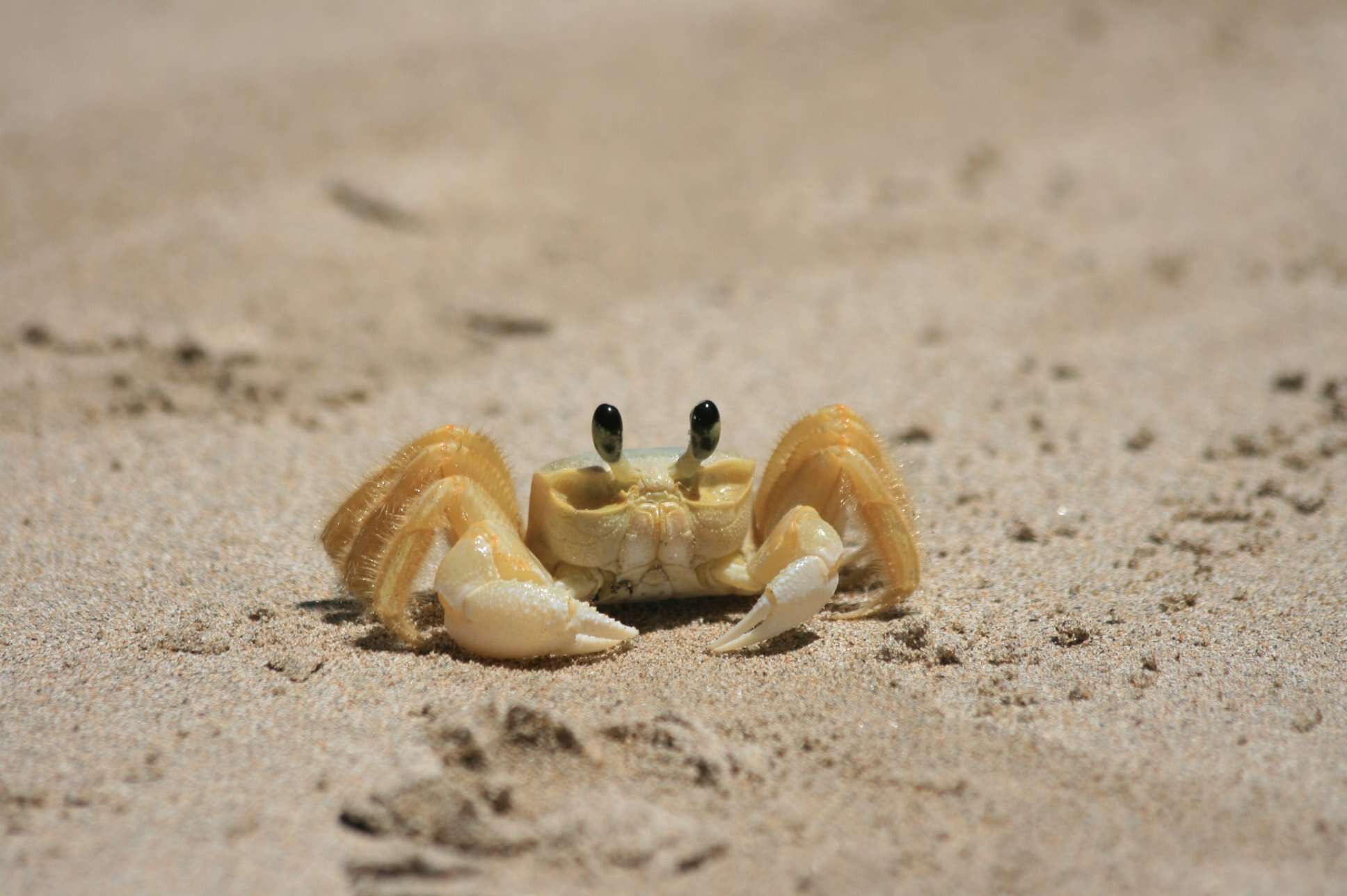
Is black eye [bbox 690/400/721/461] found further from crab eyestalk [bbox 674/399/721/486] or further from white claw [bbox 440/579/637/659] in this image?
white claw [bbox 440/579/637/659]

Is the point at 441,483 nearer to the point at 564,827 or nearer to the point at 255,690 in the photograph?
the point at 255,690

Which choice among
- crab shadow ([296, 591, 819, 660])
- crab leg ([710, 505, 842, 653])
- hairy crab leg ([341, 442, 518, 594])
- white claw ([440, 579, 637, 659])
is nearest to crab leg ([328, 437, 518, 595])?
hairy crab leg ([341, 442, 518, 594])

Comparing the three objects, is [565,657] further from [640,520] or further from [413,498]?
[413,498]

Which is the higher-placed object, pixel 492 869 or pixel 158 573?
pixel 158 573

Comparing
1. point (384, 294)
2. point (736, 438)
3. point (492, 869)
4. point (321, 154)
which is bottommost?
point (492, 869)

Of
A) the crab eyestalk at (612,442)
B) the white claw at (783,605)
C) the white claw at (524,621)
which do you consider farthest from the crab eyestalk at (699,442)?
the white claw at (524,621)

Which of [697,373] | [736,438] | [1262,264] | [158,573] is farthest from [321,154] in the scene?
[1262,264]

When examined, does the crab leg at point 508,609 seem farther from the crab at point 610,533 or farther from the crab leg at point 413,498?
the crab leg at point 413,498
